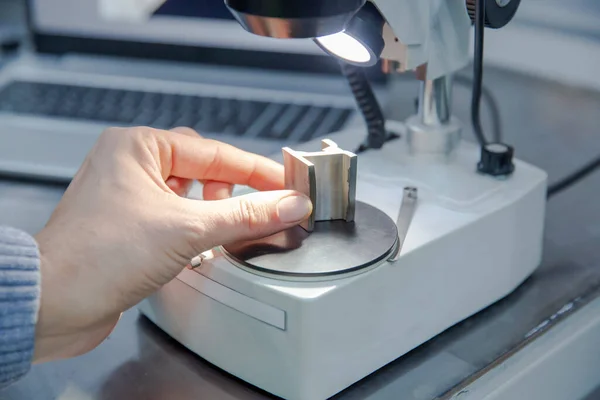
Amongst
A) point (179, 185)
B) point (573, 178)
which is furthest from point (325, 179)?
point (573, 178)

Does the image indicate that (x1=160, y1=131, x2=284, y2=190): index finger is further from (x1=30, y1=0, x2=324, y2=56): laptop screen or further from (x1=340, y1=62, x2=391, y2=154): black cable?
(x1=30, y1=0, x2=324, y2=56): laptop screen

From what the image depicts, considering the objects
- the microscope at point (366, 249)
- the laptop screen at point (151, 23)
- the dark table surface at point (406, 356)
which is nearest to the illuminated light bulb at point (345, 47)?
the microscope at point (366, 249)

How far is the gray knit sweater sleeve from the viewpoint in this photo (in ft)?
1.57

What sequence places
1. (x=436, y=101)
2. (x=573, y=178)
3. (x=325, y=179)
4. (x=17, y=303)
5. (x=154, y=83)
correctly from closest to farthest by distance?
(x=17, y=303), (x=325, y=179), (x=436, y=101), (x=573, y=178), (x=154, y=83)

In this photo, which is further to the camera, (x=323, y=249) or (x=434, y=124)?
(x=434, y=124)

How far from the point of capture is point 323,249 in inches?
21.7

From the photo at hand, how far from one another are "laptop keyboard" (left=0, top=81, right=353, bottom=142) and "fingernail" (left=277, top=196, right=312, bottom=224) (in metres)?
0.44

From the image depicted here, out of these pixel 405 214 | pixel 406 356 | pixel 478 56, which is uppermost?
pixel 478 56

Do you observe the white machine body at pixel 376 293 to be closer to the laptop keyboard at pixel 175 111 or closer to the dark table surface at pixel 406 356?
the dark table surface at pixel 406 356

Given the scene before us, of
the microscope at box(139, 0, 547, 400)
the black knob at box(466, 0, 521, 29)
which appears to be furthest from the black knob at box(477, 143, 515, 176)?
the black knob at box(466, 0, 521, 29)

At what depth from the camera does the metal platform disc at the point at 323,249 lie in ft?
1.72

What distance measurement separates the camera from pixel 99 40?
129 centimetres

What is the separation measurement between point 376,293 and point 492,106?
2.04 ft

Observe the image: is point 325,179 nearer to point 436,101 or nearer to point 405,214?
point 405,214
